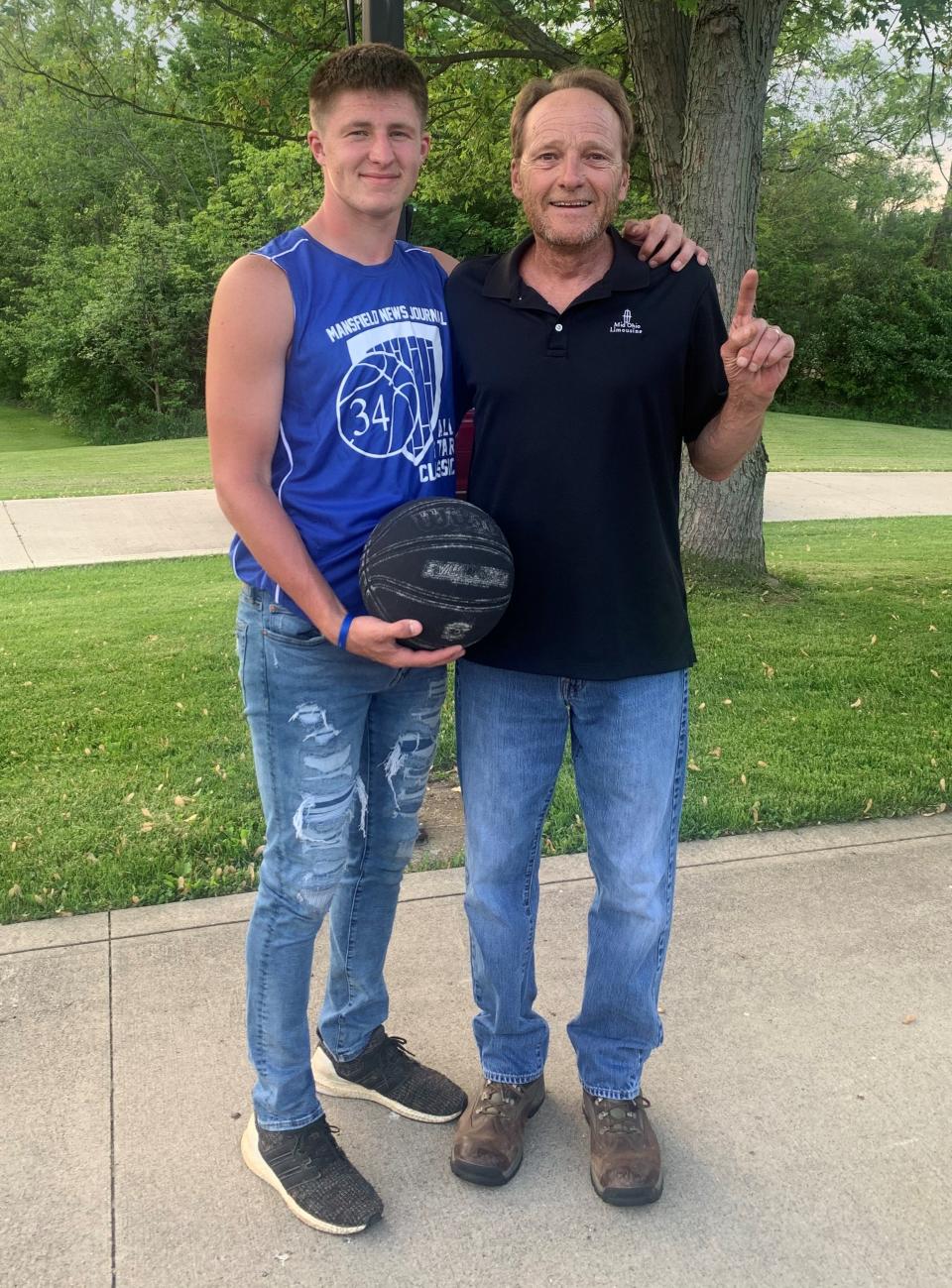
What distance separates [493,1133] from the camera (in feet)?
8.54

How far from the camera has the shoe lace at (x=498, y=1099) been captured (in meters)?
2.66

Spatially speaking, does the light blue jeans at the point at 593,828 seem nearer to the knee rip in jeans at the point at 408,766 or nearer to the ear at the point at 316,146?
the knee rip in jeans at the point at 408,766

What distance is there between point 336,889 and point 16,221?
4192 cm

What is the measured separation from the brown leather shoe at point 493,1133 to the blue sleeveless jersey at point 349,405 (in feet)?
3.92

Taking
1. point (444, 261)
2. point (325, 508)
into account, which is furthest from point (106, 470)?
point (325, 508)

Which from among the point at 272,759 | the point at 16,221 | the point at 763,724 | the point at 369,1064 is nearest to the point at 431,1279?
the point at 369,1064

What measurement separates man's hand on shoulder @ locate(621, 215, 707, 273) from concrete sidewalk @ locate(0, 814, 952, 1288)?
1.95 metres

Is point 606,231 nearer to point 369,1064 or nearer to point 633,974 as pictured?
point 633,974

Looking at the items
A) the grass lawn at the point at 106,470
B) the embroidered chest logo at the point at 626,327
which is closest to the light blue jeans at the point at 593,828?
the embroidered chest logo at the point at 626,327

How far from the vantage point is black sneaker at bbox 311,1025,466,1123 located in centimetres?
279

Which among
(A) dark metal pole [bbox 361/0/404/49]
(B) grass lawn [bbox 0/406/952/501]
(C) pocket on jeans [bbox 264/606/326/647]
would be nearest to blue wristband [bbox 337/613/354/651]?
(C) pocket on jeans [bbox 264/606/326/647]

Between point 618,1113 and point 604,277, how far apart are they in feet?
6.04

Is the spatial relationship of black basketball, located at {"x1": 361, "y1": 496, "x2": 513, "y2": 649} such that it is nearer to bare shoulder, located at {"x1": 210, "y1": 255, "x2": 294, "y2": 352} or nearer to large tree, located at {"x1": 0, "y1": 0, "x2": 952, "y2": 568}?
bare shoulder, located at {"x1": 210, "y1": 255, "x2": 294, "y2": 352}

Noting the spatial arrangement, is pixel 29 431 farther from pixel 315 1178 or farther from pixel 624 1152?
pixel 624 1152
